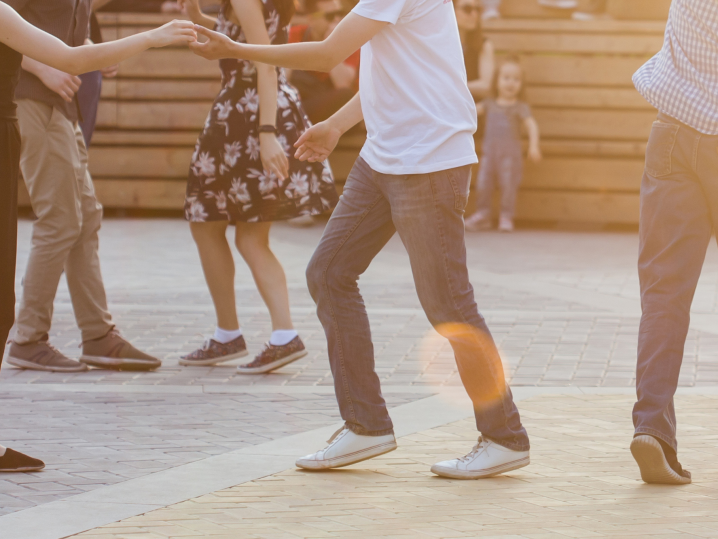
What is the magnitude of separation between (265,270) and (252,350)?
719 mm

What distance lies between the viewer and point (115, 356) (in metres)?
5.80

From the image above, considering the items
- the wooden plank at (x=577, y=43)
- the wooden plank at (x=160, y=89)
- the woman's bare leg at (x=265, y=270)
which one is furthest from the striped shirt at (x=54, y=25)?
the wooden plank at (x=577, y=43)

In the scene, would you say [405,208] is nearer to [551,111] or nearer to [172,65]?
[551,111]

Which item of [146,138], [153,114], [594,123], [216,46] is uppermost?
[216,46]

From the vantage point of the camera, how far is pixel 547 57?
1333cm

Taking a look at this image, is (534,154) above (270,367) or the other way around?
above

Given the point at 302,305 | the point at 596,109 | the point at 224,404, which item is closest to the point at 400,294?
the point at 302,305

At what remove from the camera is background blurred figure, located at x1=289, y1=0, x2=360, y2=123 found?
12500 mm

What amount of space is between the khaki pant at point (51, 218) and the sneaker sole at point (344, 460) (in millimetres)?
2120

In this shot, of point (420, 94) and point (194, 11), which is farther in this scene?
point (194, 11)

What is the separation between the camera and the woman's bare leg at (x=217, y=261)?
5773 millimetres

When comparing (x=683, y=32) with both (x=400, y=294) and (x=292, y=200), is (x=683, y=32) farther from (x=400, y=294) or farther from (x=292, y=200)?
(x=400, y=294)

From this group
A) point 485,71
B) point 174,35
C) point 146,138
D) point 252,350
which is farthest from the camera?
point 146,138

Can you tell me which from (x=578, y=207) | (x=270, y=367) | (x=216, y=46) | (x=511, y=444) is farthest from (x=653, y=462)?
(x=578, y=207)
